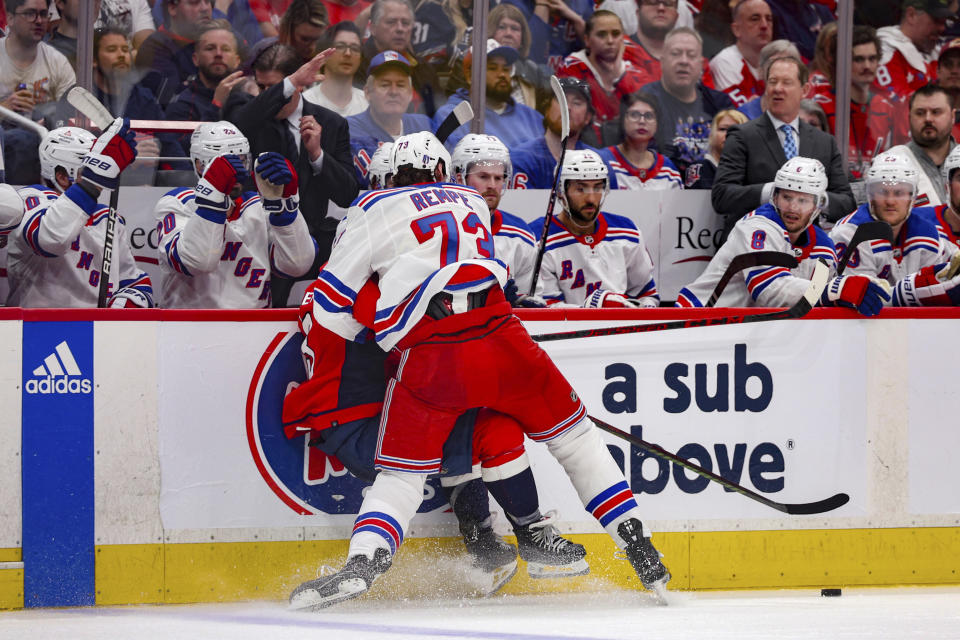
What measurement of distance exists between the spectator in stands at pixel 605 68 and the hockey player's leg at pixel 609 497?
6.51 feet

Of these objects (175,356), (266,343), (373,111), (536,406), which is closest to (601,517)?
(536,406)

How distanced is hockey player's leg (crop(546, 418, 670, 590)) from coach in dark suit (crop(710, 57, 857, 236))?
5.20 feet

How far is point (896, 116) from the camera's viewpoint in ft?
15.4

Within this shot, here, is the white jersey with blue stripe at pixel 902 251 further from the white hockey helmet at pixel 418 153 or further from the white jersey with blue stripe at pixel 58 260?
the white jersey with blue stripe at pixel 58 260

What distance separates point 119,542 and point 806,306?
77.3 inches

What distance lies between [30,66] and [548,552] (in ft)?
8.71

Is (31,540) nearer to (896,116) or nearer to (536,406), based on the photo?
(536,406)

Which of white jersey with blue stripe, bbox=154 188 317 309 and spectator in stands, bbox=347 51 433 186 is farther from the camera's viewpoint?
spectator in stands, bbox=347 51 433 186

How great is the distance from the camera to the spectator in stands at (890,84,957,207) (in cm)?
446

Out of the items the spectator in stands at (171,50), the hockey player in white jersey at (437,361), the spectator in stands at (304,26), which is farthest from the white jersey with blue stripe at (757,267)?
the spectator in stands at (171,50)

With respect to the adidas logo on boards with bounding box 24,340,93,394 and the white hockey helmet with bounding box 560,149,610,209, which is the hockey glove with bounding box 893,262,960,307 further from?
the adidas logo on boards with bounding box 24,340,93,394

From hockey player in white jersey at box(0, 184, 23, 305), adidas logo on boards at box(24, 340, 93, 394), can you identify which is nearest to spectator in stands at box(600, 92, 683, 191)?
hockey player in white jersey at box(0, 184, 23, 305)

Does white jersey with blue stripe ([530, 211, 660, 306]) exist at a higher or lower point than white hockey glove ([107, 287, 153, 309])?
higher

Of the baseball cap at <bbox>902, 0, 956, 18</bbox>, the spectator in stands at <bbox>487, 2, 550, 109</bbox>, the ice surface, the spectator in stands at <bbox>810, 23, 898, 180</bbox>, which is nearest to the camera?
the ice surface
